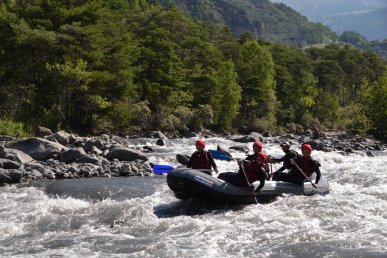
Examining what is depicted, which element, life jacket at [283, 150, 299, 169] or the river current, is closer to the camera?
the river current

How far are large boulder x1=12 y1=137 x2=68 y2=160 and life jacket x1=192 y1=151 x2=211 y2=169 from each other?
778 centimetres

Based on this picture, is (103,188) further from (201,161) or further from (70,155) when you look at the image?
(70,155)

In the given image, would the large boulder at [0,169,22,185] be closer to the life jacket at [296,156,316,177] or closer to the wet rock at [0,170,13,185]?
the wet rock at [0,170,13,185]

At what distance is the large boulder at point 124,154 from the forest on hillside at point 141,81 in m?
7.52

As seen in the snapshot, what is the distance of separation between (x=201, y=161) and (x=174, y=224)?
2750 mm

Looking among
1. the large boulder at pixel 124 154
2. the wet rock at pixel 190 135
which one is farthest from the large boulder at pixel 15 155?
the wet rock at pixel 190 135

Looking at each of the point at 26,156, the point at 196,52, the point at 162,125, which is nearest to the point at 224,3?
the point at 196,52

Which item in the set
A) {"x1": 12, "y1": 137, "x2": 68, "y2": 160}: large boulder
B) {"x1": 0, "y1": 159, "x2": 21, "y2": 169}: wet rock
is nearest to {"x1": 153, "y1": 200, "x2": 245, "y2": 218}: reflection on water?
{"x1": 0, "y1": 159, "x2": 21, "y2": 169}: wet rock

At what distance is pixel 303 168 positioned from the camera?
13656mm

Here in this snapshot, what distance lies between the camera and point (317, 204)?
12.2 meters

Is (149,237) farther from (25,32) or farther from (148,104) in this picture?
(148,104)

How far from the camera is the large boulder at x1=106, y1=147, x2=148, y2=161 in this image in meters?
19.3

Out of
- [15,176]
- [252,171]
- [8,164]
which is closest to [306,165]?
[252,171]

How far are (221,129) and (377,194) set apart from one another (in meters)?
29.3
